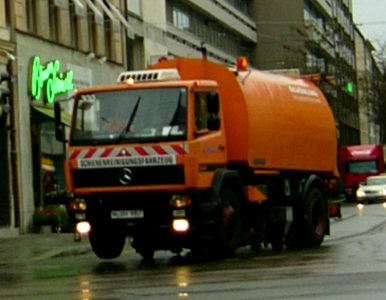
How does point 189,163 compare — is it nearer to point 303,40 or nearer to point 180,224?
point 180,224

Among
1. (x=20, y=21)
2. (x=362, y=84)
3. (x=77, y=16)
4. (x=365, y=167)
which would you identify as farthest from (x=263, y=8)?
(x=20, y=21)

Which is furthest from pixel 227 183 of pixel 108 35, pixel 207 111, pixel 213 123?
pixel 108 35

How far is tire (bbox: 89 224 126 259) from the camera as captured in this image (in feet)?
65.8

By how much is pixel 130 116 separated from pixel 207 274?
3713 mm

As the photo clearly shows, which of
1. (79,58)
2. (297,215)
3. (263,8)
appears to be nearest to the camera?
(297,215)

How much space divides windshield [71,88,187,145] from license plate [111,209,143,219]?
122 cm

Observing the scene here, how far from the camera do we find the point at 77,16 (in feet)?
130

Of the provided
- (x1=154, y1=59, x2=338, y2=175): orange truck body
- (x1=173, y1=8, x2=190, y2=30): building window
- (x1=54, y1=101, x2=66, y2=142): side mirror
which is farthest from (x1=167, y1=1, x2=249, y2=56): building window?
(x1=54, y1=101, x2=66, y2=142): side mirror

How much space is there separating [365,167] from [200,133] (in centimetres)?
5006

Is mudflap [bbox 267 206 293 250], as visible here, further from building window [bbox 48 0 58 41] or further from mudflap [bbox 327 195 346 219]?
building window [bbox 48 0 58 41]

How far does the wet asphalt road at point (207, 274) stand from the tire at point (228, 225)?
276 mm

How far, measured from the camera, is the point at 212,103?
19.7m

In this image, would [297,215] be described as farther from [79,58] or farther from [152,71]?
[79,58]

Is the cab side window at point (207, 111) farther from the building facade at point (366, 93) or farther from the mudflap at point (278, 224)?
the building facade at point (366, 93)
